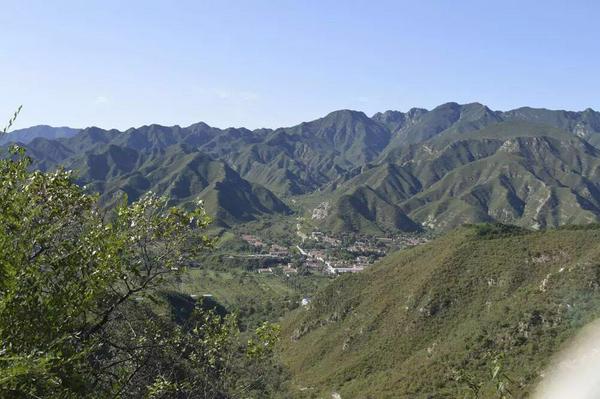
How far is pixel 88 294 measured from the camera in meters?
10.7

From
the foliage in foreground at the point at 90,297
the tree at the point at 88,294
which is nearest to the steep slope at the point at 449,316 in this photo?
the foliage in foreground at the point at 90,297

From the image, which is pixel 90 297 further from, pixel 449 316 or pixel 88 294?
pixel 449 316

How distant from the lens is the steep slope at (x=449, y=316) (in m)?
74.6

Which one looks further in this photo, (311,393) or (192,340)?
(311,393)

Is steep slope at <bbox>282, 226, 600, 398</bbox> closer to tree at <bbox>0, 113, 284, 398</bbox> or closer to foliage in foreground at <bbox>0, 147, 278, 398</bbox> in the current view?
foliage in foreground at <bbox>0, 147, 278, 398</bbox>

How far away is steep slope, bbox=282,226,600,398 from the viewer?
2938 inches

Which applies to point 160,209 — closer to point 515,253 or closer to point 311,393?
point 311,393

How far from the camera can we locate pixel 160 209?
14234mm

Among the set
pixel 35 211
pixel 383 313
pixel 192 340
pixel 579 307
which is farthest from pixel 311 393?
pixel 35 211

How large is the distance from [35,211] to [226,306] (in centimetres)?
17505

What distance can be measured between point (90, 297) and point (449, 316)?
312 ft

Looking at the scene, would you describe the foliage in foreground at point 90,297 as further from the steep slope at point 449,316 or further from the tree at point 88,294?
the steep slope at point 449,316

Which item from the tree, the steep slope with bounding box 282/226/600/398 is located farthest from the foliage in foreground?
the steep slope with bounding box 282/226/600/398

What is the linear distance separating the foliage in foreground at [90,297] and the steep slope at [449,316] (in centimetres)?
5227
